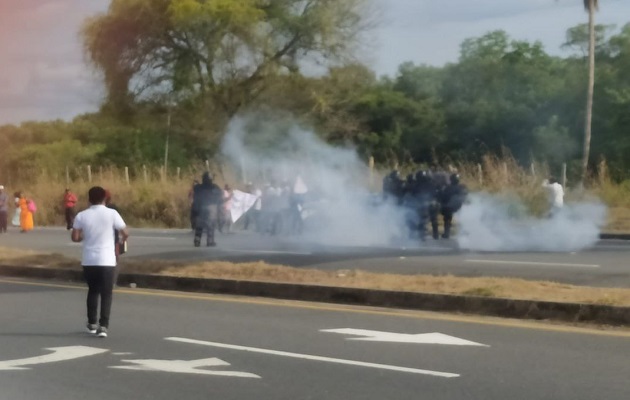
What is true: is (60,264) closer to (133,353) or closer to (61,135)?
(133,353)

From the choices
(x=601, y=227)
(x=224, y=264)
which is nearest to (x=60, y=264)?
(x=224, y=264)

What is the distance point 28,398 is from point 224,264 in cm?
911

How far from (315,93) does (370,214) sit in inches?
910

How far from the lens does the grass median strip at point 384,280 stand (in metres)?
12.4

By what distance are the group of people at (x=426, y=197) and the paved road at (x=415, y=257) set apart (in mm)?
633

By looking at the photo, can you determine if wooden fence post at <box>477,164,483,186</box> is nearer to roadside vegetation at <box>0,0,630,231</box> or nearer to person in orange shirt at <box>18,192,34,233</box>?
roadside vegetation at <box>0,0,630,231</box>

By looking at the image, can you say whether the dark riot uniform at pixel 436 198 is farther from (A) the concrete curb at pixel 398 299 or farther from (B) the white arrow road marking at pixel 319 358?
(B) the white arrow road marking at pixel 319 358

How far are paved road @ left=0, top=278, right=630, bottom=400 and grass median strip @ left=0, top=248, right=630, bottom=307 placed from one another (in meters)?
0.85

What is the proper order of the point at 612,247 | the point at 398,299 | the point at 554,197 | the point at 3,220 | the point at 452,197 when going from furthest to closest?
the point at 3,220, the point at 554,197, the point at 452,197, the point at 612,247, the point at 398,299

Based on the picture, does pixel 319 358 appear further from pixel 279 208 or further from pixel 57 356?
pixel 279 208

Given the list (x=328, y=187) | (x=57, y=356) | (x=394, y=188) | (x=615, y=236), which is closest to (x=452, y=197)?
(x=394, y=188)

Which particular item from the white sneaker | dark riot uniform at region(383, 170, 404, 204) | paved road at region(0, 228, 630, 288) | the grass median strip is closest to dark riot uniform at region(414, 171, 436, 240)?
dark riot uniform at region(383, 170, 404, 204)

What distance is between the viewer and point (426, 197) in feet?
80.7

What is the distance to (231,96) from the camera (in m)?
47.8
